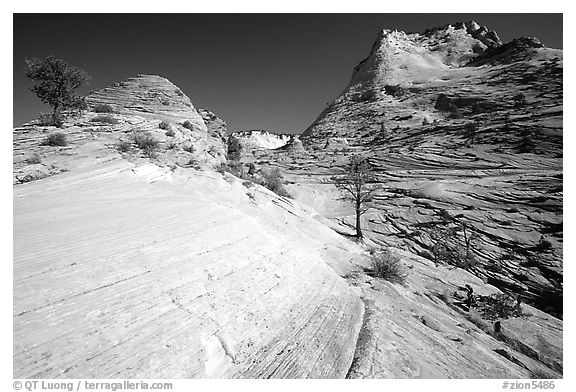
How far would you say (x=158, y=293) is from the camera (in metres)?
3.70

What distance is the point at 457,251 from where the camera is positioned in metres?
20.7

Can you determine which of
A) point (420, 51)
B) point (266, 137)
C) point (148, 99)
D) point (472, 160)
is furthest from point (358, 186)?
point (266, 137)

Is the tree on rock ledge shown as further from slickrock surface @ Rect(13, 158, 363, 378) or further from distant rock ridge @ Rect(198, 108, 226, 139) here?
distant rock ridge @ Rect(198, 108, 226, 139)

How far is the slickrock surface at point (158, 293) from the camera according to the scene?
9.71 feet

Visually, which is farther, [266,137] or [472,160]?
[266,137]

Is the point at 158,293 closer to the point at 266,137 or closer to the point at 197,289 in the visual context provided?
the point at 197,289

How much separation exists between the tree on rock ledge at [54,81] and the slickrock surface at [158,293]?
8.15 meters

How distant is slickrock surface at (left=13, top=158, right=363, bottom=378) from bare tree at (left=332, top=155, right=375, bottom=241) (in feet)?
43.5

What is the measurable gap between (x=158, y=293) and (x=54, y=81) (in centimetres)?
1405

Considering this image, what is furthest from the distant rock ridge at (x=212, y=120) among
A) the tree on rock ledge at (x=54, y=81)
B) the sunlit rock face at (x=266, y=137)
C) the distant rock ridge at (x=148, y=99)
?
the sunlit rock face at (x=266, y=137)

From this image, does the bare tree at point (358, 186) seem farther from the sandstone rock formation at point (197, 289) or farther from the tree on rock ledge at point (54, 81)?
the tree on rock ledge at point (54, 81)

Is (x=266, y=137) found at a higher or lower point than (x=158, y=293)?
higher

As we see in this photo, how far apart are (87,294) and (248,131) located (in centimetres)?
13614
